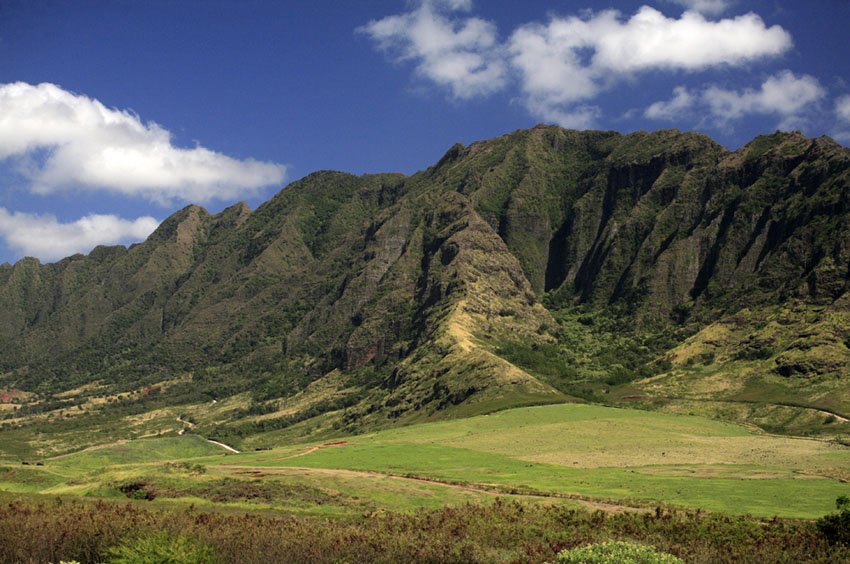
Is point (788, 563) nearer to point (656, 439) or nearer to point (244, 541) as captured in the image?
point (244, 541)

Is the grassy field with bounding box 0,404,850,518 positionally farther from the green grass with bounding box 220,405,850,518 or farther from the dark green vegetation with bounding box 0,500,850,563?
the dark green vegetation with bounding box 0,500,850,563

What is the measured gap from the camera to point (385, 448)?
16100 centimetres

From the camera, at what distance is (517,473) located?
11831 centimetres

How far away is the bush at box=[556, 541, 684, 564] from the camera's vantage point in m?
32.7

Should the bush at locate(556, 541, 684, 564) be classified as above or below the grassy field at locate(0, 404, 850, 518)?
above

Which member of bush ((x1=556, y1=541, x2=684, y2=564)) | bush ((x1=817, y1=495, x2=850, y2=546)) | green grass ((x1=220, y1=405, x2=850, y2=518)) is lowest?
green grass ((x1=220, y1=405, x2=850, y2=518))

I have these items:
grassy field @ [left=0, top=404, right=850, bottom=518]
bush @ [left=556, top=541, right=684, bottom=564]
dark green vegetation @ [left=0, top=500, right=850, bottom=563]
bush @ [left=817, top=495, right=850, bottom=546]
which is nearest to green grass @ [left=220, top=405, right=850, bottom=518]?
grassy field @ [left=0, top=404, right=850, bottom=518]

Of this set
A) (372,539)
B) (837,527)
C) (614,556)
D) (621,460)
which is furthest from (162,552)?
Answer: (621,460)

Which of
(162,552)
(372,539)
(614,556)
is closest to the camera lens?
(614,556)

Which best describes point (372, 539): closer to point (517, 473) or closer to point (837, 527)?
point (837, 527)

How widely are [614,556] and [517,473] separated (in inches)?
3449

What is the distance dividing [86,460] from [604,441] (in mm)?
117908

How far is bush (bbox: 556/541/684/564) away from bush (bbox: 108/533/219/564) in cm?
1778

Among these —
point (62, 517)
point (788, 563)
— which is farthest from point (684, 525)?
point (62, 517)
